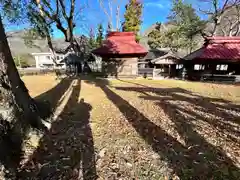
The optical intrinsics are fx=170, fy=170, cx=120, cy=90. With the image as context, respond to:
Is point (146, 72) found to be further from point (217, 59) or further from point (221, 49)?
point (221, 49)

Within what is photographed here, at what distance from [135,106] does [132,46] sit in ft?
Result: 43.0

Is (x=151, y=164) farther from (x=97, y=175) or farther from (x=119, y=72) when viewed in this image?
(x=119, y=72)

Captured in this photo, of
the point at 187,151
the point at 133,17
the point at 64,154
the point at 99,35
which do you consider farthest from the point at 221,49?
the point at 99,35

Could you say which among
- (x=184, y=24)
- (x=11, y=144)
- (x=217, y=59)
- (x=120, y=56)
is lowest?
(x=11, y=144)

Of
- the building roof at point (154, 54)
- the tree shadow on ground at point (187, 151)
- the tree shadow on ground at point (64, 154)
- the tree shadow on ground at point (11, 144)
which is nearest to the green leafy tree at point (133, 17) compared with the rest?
the building roof at point (154, 54)

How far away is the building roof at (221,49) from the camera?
59.0 ft

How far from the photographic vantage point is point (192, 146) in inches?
158

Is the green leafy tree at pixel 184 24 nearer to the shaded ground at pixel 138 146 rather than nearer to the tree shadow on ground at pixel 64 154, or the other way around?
the shaded ground at pixel 138 146

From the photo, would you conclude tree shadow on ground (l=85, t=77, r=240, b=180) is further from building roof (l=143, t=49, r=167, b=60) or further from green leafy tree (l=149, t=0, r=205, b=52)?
building roof (l=143, t=49, r=167, b=60)

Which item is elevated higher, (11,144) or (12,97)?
(12,97)

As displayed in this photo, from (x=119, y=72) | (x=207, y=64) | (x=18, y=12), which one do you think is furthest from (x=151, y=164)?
(x=18, y=12)

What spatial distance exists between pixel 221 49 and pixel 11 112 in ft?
69.3

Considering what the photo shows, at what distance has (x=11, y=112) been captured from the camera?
3.64 meters

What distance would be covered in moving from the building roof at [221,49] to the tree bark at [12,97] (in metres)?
18.3
